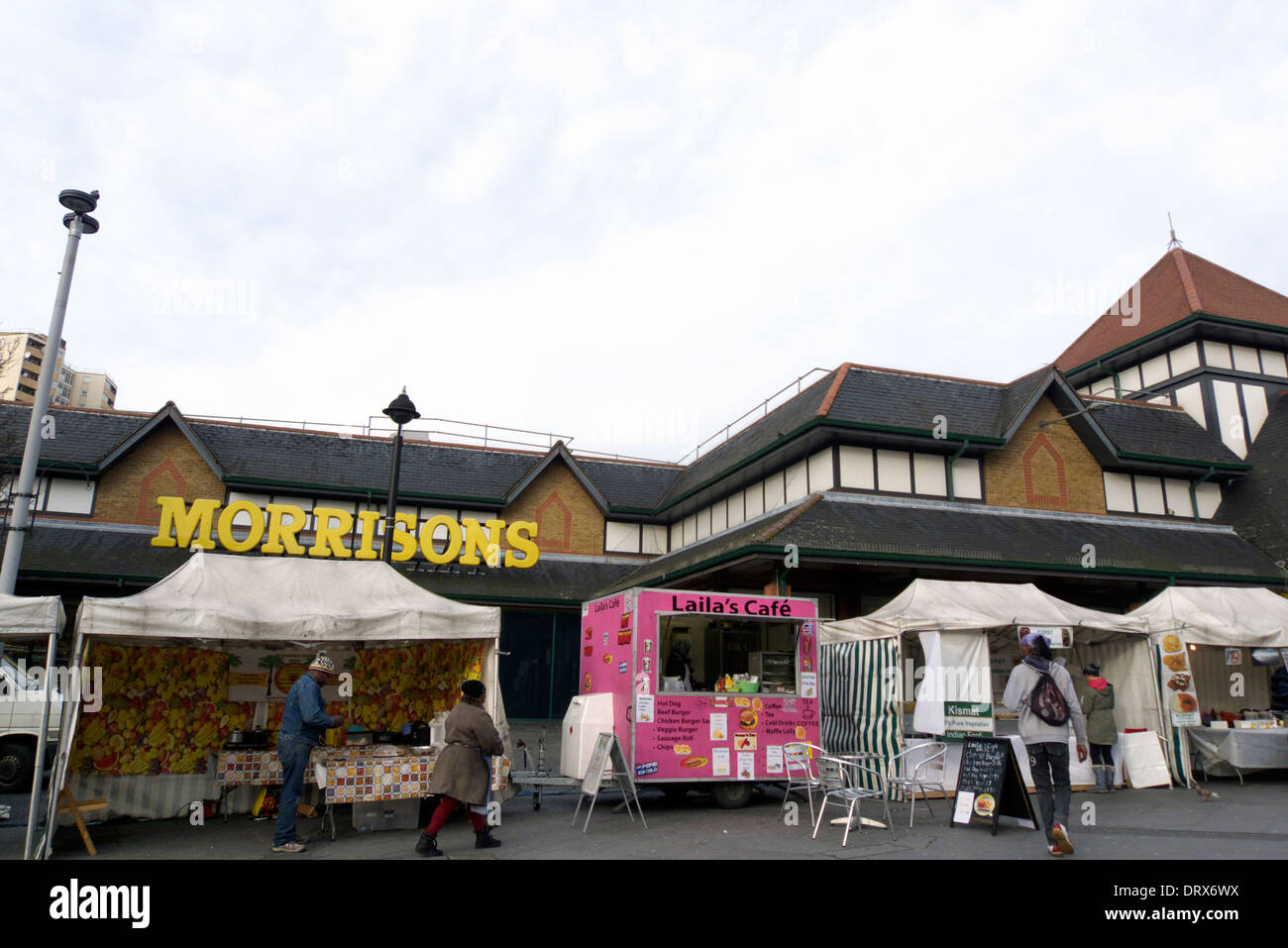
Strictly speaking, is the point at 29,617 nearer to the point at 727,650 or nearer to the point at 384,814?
the point at 384,814

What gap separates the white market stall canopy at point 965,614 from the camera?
12023mm

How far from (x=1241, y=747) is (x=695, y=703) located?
29.1 feet

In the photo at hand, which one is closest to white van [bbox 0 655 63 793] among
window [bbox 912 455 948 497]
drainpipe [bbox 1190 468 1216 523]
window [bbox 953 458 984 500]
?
window [bbox 912 455 948 497]

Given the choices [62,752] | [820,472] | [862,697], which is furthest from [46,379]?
[820,472]

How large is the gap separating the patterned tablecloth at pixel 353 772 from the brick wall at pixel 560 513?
1455cm

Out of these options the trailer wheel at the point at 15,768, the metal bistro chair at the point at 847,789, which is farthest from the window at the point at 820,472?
the trailer wheel at the point at 15,768

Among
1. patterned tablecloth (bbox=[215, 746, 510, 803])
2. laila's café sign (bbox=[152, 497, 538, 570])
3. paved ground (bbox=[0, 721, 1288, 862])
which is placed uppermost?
laila's café sign (bbox=[152, 497, 538, 570])

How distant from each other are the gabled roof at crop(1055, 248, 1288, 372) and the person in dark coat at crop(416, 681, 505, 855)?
81.7 feet

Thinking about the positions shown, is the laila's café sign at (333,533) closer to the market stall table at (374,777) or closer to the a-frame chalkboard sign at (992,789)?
the market stall table at (374,777)

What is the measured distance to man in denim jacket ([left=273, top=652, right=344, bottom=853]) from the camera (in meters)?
8.44

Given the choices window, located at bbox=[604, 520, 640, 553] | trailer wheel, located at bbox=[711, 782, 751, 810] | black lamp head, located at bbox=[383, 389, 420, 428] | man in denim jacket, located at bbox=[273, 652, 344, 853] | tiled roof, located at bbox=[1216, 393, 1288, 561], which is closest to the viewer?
man in denim jacket, located at bbox=[273, 652, 344, 853]

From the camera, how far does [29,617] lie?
8.07 meters

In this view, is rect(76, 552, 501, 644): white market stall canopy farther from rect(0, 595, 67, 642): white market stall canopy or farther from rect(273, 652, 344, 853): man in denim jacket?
rect(273, 652, 344, 853): man in denim jacket

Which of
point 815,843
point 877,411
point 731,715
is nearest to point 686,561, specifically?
point 877,411
